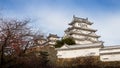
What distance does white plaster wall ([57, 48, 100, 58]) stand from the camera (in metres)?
31.5

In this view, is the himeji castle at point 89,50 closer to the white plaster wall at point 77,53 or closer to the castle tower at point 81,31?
the white plaster wall at point 77,53

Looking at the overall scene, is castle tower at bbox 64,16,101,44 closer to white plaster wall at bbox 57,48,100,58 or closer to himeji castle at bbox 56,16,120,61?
himeji castle at bbox 56,16,120,61

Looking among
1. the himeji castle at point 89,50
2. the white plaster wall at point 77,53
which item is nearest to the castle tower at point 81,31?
the himeji castle at point 89,50

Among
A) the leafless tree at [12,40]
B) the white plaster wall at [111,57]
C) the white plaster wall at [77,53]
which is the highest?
the leafless tree at [12,40]

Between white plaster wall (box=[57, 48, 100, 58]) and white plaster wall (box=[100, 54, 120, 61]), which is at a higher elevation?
white plaster wall (box=[57, 48, 100, 58])

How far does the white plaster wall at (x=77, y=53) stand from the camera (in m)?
31.5

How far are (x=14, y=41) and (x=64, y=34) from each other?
3594 centimetres

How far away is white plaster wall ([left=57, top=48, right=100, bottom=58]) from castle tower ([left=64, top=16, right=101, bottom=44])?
1163 cm

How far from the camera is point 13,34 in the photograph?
1302 cm

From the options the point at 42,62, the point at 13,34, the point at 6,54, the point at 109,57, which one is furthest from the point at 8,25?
the point at 109,57

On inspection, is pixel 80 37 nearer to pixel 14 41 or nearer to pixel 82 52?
pixel 82 52

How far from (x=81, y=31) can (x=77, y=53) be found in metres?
15.4

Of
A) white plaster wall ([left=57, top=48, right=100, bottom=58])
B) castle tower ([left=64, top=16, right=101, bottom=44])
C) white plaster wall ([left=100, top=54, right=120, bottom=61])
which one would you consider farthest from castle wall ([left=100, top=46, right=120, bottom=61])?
castle tower ([left=64, top=16, right=101, bottom=44])

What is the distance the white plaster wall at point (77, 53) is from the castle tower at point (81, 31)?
11.6 meters
